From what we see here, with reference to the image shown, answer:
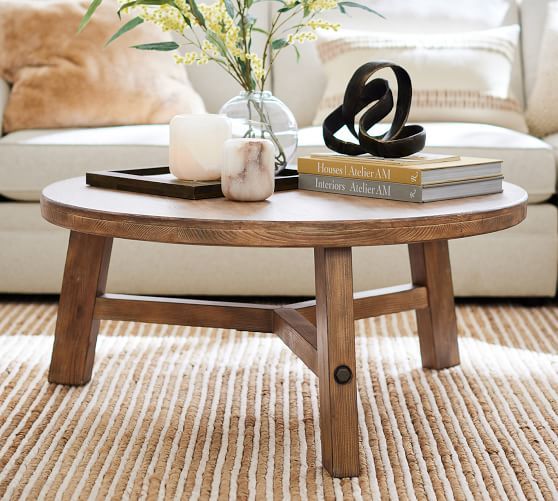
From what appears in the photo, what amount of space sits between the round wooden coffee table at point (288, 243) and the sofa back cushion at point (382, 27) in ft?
3.89

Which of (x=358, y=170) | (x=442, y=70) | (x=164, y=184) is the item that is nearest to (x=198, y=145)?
(x=164, y=184)

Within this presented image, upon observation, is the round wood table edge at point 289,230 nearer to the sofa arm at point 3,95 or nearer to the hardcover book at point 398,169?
the hardcover book at point 398,169

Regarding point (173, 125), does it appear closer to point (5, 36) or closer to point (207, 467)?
point (207, 467)

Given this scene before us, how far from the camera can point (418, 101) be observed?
8.17 ft

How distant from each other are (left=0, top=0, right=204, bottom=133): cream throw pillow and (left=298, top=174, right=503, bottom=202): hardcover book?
113 cm

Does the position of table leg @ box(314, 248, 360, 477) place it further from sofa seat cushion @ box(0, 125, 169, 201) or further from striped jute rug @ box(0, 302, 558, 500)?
sofa seat cushion @ box(0, 125, 169, 201)

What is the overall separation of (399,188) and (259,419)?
48 cm

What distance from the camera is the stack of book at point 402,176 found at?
4.15ft

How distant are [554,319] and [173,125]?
45.6 inches

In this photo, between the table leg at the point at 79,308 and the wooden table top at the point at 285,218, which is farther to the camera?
the table leg at the point at 79,308

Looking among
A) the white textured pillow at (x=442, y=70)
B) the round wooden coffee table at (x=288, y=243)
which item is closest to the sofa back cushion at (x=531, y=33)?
the white textured pillow at (x=442, y=70)

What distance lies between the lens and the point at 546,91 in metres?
2.55

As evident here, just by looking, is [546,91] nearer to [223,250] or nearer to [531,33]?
[531,33]

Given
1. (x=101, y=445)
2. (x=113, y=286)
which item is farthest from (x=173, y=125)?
(x=113, y=286)
